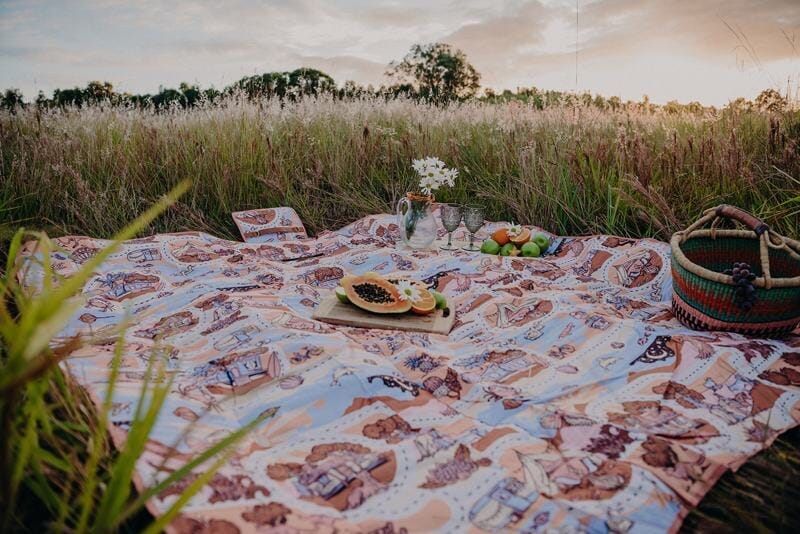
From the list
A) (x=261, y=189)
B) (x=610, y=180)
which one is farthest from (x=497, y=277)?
(x=261, y=189)

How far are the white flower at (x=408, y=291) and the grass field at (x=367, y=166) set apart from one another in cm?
156

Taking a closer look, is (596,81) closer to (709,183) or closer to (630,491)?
(709,183)

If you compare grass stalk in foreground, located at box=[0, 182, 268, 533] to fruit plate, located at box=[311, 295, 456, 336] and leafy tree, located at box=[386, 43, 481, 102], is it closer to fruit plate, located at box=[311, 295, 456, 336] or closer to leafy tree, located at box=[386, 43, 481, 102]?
fruit plate, located at box=[311, 295, 456, 336]

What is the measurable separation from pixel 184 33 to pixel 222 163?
2359 millimetres

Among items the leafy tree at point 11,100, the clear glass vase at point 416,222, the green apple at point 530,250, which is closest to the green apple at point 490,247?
the green apple at point 530,250

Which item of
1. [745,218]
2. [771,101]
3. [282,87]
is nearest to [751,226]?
[745,218]

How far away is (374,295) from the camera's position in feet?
8.16

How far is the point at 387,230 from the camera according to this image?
13.3 feet

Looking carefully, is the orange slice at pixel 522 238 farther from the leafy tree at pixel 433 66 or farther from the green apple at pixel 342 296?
the leafy tree at pixel 433 66

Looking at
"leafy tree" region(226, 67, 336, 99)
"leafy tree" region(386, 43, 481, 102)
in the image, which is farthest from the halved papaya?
"leafy tree" region(386, 43, 481, 102)

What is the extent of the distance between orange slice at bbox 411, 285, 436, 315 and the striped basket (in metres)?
1.13

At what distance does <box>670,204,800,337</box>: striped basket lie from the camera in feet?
7.22

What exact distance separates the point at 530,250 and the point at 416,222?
751 millimetres

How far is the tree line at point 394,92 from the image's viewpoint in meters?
5.98
